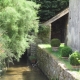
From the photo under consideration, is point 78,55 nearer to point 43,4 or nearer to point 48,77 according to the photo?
point 48,77

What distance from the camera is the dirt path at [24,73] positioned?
19484mm

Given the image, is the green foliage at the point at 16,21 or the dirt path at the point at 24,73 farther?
the dirt path at the point at 24,73

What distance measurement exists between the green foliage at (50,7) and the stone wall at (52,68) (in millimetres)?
6509

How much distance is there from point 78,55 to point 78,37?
3.72 metres

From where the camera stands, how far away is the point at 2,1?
19.0 meters

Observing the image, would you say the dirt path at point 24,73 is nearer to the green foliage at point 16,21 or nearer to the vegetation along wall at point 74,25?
the green foliage at point 16,21

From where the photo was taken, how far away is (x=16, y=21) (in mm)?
18891

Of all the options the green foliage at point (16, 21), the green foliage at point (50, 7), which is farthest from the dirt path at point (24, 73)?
the green foliage at point (50, 7)

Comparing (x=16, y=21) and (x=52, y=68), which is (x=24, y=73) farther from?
(x=16, y=21)

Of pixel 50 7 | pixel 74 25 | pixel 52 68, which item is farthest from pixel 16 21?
pixel 50 7

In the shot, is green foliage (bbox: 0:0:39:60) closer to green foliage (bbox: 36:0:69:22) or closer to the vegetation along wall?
the vegetation along wall

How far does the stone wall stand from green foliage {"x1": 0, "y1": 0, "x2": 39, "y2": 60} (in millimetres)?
1898

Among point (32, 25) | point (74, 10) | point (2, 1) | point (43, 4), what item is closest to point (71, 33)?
point (74, 10)

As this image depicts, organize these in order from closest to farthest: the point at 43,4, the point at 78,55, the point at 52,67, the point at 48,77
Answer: the point at 78,55, the point at 52,67, the point at 48,77, the point at 43,4
